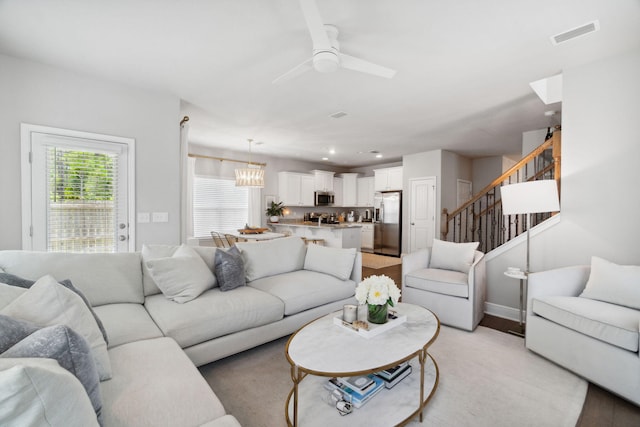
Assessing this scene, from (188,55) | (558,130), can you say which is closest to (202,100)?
(188,55)

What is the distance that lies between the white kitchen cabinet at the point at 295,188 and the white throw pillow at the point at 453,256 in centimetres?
481

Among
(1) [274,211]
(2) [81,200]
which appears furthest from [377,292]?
(1) [274,211]

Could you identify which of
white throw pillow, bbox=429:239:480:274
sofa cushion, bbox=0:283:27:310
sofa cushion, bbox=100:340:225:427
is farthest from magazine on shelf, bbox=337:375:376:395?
white throw pillow, bbox=429:239:480:274

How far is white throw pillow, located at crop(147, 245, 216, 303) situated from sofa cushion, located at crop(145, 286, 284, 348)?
0.07 m

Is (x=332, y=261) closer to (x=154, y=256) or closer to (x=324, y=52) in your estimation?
(x=154, y=256)

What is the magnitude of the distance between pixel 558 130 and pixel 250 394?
14.1 feet

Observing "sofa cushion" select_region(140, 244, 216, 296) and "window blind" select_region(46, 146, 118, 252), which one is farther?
"window blind" select_region(46, 146, 118, 252)

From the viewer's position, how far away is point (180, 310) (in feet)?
6.93

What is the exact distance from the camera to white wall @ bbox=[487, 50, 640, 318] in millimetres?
2580

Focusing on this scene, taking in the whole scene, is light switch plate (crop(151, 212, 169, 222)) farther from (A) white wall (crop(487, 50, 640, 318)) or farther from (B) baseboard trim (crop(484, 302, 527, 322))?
(A) white wall (crop(487, 50, 640, 318))

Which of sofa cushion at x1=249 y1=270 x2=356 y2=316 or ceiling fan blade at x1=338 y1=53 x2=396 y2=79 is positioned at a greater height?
ceiling fan blade at x1=338 y1=53 x2=396 y2=79

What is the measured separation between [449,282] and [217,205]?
534 centimetres

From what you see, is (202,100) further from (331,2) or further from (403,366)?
(403,366)

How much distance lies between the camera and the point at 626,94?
2615 millimetres
